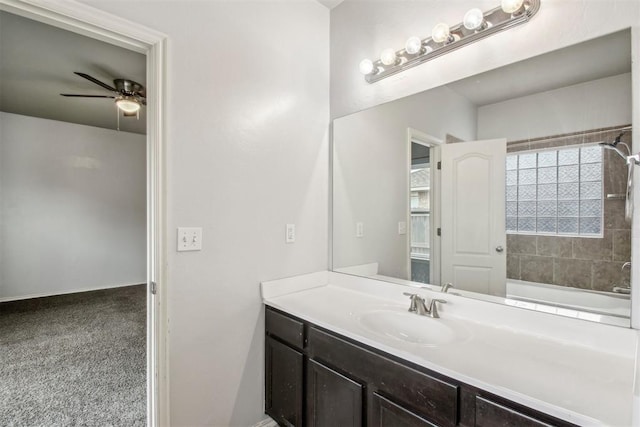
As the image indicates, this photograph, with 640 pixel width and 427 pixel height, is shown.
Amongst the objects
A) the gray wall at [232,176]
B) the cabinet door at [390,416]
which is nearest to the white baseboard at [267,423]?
the gray wall at [232,176]

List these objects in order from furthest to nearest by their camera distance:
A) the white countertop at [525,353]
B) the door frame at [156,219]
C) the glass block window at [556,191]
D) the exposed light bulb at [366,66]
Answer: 1. the exposed light bulb at [366,66]
2. the door frame at [156,219]
3. the glass block window at [556,191]
4. the white countertop at [525,353]

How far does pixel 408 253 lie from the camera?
5.92 ft

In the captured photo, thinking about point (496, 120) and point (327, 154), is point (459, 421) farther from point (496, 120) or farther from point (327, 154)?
point (327, 154)

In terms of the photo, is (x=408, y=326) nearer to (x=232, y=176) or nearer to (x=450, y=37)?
(x=232, y=176)

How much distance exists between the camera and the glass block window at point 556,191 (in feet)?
3.78

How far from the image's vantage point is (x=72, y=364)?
2.43 meters

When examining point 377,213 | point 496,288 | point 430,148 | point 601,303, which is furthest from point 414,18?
point 601,303

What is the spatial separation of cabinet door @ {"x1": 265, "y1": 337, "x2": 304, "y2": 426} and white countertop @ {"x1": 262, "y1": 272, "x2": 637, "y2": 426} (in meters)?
0.24

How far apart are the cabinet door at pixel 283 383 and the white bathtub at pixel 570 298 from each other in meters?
1.07

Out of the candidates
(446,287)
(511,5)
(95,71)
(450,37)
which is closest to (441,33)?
(450,37)

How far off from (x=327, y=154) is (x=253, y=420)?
67.9 inches

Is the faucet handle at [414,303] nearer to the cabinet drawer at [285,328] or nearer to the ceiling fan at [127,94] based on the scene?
the cabinet drawer at [285,328]

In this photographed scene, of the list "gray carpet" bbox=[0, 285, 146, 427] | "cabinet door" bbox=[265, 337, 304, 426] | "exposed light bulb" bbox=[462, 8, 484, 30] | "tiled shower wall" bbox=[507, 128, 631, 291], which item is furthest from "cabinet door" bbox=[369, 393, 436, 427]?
"exposed light bulb" bbox=[462, 8, 484, 30]

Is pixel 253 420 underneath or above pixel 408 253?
underneath
